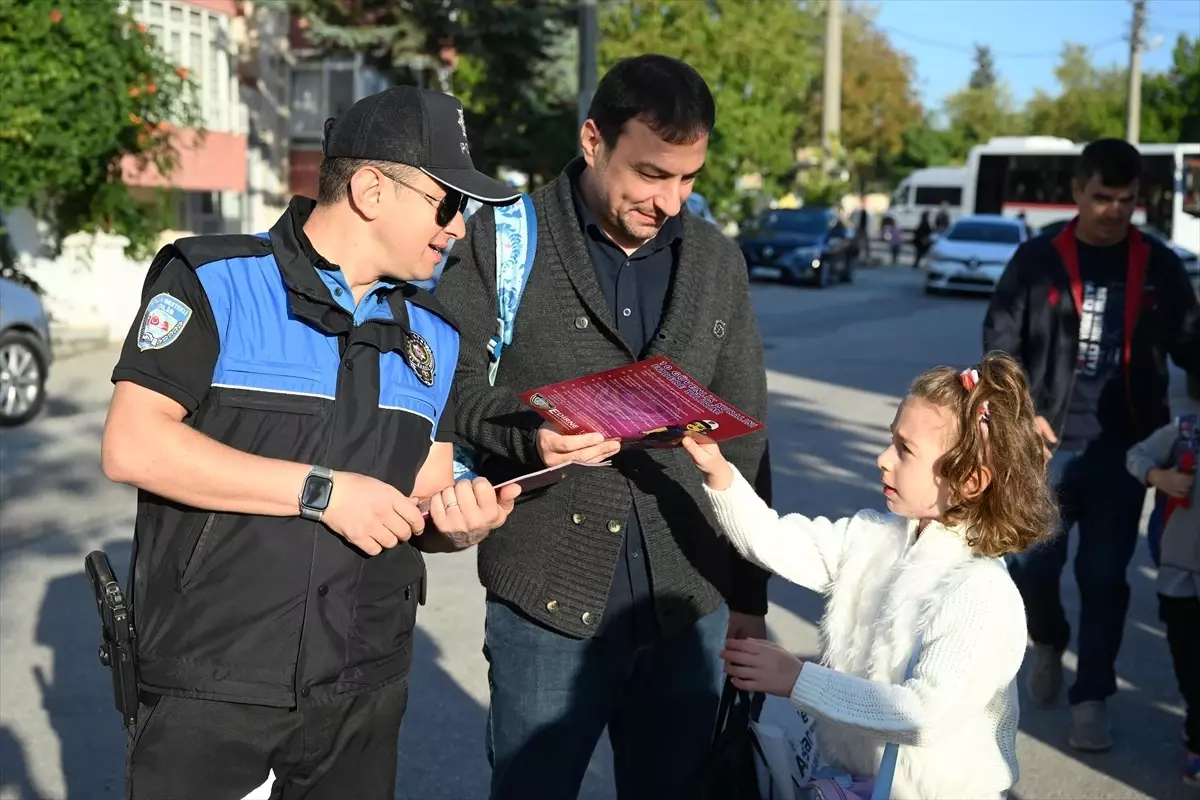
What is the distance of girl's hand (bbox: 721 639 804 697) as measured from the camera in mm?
2609

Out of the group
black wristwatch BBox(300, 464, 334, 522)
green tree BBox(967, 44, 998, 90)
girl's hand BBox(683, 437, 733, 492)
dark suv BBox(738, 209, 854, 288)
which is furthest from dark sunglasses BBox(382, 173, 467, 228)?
green tree BBox(967, 44, 998, 90)

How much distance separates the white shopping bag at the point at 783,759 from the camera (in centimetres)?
283

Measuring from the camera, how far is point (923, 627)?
8.49 ft

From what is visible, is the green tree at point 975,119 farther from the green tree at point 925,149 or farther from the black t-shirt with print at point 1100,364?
the black t-shirt with print at point 1100,364

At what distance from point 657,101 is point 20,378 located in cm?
908

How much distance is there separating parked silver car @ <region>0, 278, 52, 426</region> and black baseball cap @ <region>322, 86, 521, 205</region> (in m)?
8.86

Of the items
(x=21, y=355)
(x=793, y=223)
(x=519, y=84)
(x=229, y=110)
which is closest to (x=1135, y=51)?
(x=793, y=223)

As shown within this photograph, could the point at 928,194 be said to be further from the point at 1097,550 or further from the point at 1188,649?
the point at 1188,649

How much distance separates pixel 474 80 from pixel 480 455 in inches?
1002

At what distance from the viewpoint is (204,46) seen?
25109mm

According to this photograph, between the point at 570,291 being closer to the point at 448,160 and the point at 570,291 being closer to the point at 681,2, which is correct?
the point at 448,160

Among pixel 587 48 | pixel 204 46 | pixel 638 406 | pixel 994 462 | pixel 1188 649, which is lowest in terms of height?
pixel 1188 649

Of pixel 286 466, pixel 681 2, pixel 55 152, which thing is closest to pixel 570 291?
pixel 286 466

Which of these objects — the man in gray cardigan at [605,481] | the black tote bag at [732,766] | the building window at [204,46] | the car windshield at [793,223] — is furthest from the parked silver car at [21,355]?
the car windshield at [793,223]
